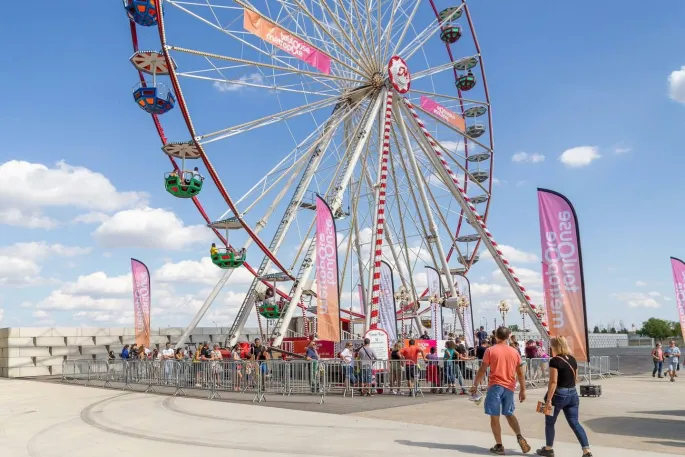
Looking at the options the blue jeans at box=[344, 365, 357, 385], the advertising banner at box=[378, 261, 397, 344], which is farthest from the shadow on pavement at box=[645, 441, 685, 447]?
the advertising banner at box=[378, 261, 397, 344]

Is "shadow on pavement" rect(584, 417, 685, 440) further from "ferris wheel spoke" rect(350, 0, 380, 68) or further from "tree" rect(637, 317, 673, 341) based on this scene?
"tree" rect(637, 317, 673, 341)

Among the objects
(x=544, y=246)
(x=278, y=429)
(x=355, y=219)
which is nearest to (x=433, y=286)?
(x=355, y=219)

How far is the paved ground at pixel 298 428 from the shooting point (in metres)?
8.36

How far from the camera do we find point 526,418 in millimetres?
10859

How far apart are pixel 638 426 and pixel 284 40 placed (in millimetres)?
16548

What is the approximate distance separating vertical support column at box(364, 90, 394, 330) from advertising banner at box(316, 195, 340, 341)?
163 centimetres

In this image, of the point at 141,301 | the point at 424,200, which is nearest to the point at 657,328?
the point at 424,200

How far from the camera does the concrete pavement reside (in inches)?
325

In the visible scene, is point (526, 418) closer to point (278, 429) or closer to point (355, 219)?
point (278, 429)

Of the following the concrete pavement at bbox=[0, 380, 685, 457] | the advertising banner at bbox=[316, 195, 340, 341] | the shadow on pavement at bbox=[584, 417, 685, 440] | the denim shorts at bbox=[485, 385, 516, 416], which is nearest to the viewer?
the denim shorts at bbox=[485, 385, 516, 416]

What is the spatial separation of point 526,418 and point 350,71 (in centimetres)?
1918

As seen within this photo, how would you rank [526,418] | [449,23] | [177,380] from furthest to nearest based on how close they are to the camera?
[449,23]
[177,380]
[526,418]

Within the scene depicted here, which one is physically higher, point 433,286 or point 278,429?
point 433,286

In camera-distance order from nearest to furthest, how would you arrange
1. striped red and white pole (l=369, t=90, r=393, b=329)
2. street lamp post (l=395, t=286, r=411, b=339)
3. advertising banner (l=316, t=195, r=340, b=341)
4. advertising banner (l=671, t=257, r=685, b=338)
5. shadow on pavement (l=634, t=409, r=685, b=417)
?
1. shadow on pavement (l=634, t=409, r=685, b=417)
2. advertising banner (l=316, t=195, r=340, b=341)
3. striped red and white pole (l=369, t=90, r=393, b=329)
4. advertising banner (l=671, t=257, r=685, b=338)
5. street lamp post (l=395, t=286, r=411, b=339)
